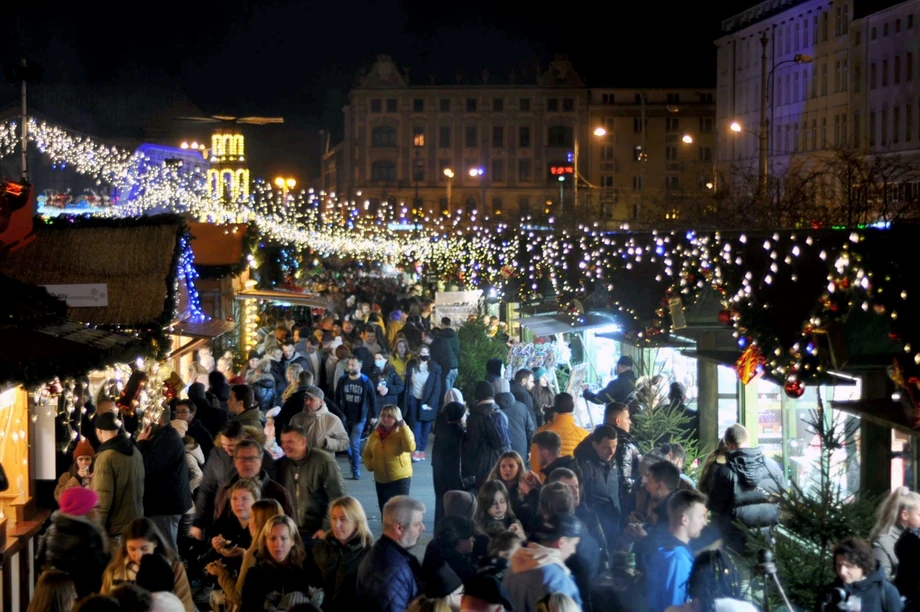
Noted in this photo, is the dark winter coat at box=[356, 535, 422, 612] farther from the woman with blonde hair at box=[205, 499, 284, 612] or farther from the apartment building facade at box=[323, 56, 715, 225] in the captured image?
the apartment building facade at box=[323, 56, 715, 225]

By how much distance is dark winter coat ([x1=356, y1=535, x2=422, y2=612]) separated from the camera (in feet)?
22.1

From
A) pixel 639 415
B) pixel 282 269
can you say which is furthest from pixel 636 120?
pixel 639 415

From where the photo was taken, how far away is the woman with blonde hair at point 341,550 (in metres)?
7.30

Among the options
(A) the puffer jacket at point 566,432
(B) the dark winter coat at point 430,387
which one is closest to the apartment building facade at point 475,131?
(B) the dark winter coat at point 430,387

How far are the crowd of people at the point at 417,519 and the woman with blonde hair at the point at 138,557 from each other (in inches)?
0.4

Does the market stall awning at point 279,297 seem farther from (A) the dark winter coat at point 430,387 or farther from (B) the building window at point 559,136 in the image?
(B) the building window at point 559,136

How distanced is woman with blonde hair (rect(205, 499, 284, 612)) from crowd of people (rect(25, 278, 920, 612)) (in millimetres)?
18

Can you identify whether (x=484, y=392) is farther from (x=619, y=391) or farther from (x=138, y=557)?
(x=138, y=557)

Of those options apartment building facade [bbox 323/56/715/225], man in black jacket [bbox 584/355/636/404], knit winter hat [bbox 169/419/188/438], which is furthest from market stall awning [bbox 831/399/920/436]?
apartment building facade [bbox 323/56/715/225]

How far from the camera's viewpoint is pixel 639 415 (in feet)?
41.7

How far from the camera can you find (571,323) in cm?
1948

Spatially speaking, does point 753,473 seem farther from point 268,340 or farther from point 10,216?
point 268,340

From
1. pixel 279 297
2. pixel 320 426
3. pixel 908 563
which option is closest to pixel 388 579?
pixel 908 563

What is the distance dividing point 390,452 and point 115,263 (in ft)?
9.54
